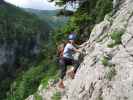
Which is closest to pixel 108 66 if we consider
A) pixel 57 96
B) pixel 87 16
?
pixel 57 96

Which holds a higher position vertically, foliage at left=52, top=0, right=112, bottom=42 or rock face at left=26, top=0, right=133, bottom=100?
foliage at left=52, top=0, right=112, bottom=42

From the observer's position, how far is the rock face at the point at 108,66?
16.2 metres

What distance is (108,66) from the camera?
17.4 meters

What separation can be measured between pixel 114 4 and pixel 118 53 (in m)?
5.67

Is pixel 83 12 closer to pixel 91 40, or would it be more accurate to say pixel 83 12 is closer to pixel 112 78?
pixel 91 40

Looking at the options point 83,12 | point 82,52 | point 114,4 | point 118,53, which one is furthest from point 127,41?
point 83,12

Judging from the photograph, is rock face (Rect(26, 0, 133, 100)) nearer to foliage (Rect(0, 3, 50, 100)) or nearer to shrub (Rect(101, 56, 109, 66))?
shrub (Rect(101, 56, 109, 66))

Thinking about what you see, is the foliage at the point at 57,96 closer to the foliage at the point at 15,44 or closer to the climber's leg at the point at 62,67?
the climber's leg at the point at 62,67

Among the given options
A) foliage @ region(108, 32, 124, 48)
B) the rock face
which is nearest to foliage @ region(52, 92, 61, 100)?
the rock face

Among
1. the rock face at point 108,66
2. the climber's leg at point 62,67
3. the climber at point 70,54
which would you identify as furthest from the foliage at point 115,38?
the climber's leg at point 62,67

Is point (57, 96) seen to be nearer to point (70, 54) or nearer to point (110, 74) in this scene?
point (70, 54)

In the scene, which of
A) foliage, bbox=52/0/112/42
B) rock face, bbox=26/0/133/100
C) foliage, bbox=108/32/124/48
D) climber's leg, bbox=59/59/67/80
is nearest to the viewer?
rock face, bbox=26/0/133/100

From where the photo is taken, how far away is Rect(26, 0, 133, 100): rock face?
16.2 metres

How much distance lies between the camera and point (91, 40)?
71.5 feet
